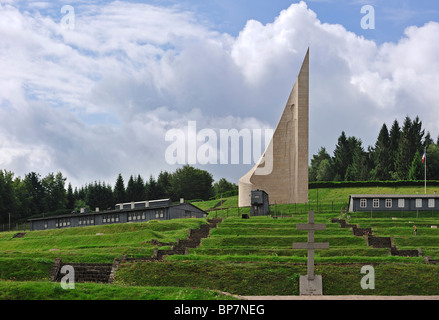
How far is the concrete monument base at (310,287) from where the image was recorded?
24297 millimetres

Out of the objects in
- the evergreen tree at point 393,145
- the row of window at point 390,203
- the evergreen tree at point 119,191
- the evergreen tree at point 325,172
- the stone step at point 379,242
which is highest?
the evergreen tree at point 393,145

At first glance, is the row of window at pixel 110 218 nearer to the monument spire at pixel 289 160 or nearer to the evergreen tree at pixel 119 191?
the monument spire at pixel 289 160

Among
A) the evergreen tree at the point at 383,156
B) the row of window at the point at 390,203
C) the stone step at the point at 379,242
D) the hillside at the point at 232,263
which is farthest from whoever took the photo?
the evergreen tree at the point at 383,156

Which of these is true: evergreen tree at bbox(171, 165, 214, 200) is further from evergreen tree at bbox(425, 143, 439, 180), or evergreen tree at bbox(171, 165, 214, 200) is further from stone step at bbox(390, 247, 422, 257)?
stone step at bbox(390, 247, 422, 257)

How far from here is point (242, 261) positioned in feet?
97.4

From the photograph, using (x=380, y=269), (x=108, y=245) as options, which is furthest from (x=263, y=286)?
(x=108, y=245)

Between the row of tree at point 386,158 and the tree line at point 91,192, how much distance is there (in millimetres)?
23129

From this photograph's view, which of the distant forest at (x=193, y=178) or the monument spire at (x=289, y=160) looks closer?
the monument spire at (x=289, y=160)

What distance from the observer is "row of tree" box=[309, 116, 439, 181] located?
305 feet

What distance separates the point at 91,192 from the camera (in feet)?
349

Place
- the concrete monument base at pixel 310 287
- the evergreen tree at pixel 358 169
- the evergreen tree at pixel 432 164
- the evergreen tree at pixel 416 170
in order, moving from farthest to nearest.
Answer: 1. the evergreen tree at pixel 358 169
2. the evergreen tree at pixel 432 164
3. the evergreen tree at pixel 416 170
4. the concrete monument base at pixel 310 287

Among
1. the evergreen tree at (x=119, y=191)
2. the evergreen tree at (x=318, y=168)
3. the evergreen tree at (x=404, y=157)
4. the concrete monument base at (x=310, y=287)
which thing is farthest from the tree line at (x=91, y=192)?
the concrete monument base at (x=310, y=287)
